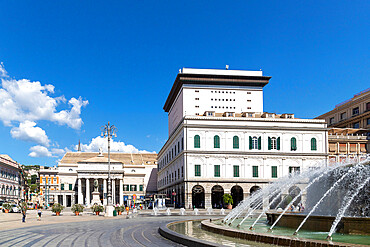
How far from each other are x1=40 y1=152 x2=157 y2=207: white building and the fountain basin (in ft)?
253

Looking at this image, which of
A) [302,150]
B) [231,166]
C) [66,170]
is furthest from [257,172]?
[66,170]

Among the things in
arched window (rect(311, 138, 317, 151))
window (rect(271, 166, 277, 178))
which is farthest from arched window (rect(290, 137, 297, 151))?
window (rect(271, 166, 277, 178))

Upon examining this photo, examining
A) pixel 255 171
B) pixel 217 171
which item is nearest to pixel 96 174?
pixel 217 171

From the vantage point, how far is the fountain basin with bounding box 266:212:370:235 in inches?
587

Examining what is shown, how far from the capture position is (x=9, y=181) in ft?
315

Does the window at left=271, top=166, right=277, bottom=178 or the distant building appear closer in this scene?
the window at left=271, top=166, right=277, bottom=178

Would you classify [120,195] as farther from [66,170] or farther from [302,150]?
[302,150]

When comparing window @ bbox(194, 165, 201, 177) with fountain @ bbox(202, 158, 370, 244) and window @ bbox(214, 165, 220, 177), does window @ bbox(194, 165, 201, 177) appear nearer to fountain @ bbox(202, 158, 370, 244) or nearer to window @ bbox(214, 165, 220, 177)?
window @ bbox(214, 165, 220, 177)

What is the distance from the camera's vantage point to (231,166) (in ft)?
195

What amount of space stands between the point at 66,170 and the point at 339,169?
9953 centimetres

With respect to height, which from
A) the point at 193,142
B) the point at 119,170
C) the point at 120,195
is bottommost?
the point at 120,195

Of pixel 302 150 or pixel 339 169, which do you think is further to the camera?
pixel 302 150

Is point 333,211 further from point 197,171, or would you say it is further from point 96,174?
point 96,174

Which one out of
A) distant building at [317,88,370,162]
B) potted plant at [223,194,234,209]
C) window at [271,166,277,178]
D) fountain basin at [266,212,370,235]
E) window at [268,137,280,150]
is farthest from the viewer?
distant building at [317,88,370,162]
